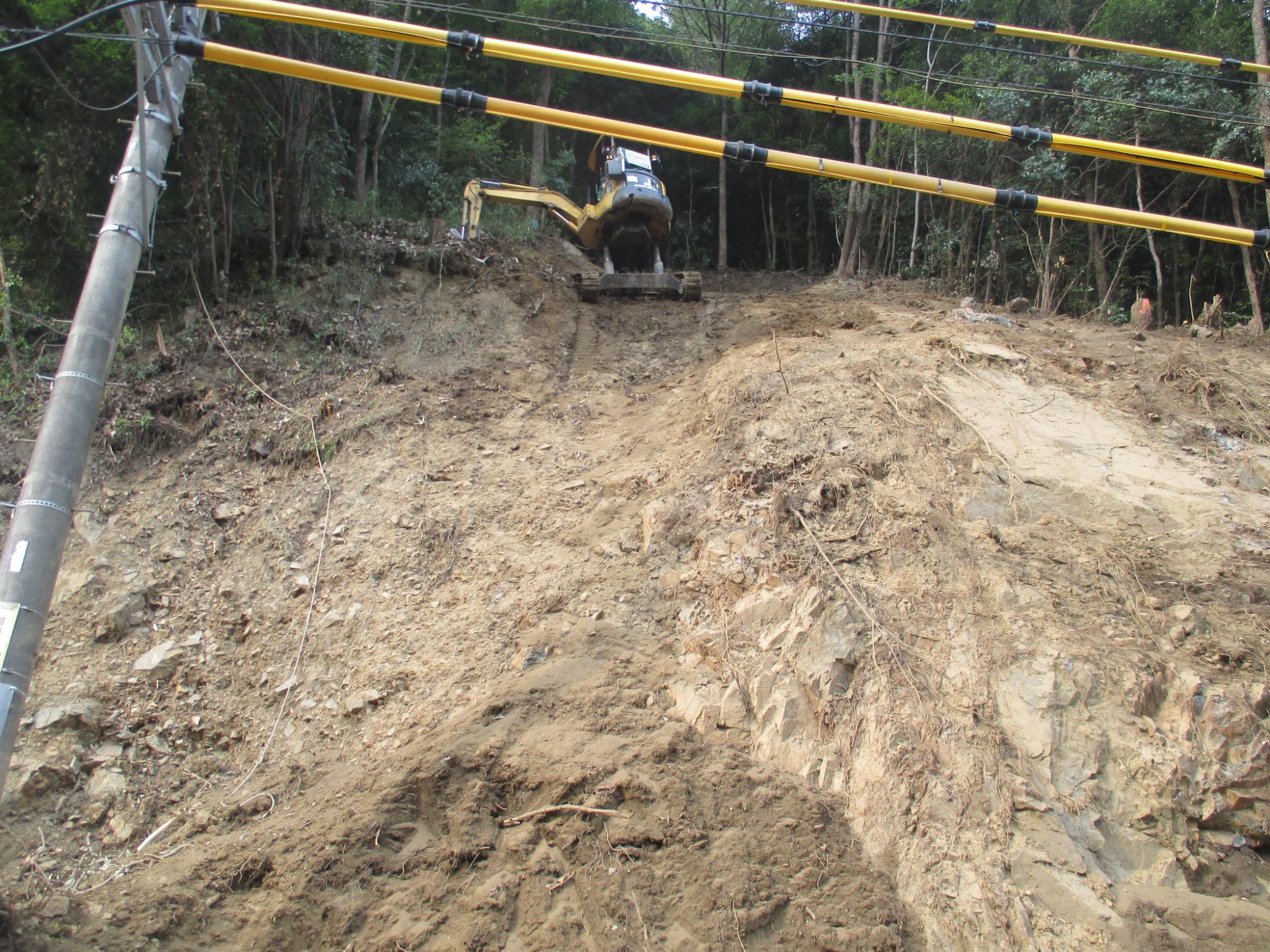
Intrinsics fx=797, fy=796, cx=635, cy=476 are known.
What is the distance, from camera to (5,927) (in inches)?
140

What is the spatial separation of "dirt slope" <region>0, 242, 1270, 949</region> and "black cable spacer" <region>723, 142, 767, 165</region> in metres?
2.26

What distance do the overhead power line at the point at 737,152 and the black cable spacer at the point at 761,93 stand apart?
1.09 ft

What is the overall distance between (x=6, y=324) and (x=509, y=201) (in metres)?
7.11

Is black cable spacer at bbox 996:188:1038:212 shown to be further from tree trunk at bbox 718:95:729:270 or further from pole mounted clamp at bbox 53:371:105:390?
tree trunk at bbox 718:95:729:270

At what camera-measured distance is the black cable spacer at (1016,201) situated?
5914mm

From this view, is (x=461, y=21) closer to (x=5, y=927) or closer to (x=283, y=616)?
(x=283, y=616)

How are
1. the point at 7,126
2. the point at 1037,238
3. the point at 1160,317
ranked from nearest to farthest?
the point at 7,126 → the point at 1160,317 → the point at 1037,238

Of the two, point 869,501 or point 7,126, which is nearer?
point 869,501

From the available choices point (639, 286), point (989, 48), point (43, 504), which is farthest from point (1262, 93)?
point (43, 504)

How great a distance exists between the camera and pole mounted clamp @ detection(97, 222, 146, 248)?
13.7 feet

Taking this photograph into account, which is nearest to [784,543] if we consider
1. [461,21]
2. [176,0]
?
[176,0]

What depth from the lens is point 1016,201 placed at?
19.5 feet

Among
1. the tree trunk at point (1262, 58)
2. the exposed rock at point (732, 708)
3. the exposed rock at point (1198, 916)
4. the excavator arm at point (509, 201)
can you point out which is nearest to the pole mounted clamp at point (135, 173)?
the exposed rock at point (732, 708)

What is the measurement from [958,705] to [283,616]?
4962mm
